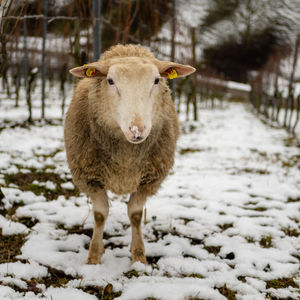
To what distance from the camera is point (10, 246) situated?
7.80 feet

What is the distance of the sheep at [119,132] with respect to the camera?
1822 mm

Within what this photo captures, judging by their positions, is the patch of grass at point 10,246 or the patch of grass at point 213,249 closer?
the patch of grass at point 10,246

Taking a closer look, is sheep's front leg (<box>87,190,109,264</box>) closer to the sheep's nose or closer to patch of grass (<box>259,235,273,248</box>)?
the sheep's nose

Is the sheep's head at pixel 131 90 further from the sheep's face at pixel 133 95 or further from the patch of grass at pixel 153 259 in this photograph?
the patch of grass at pixel 153 259

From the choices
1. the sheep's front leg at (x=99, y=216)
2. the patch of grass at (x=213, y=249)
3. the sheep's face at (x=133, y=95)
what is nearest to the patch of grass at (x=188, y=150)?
the patch of grass at (x=213, y=249)

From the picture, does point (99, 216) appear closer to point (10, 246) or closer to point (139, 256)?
point (139, 256)

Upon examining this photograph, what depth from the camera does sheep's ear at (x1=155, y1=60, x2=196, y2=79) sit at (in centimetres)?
202

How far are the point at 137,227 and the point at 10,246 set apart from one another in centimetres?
103

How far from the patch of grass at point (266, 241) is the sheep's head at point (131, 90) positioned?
1622mm

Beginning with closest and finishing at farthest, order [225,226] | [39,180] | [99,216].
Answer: [99,216] → [225,226] → [39,180]

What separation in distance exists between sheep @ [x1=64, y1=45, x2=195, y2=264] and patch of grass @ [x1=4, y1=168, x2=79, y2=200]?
1.27 m

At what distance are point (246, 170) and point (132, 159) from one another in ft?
11.2

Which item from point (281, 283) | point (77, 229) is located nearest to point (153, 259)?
point (77, 229)

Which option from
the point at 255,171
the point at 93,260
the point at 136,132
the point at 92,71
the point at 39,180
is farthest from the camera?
the point at 255,171
